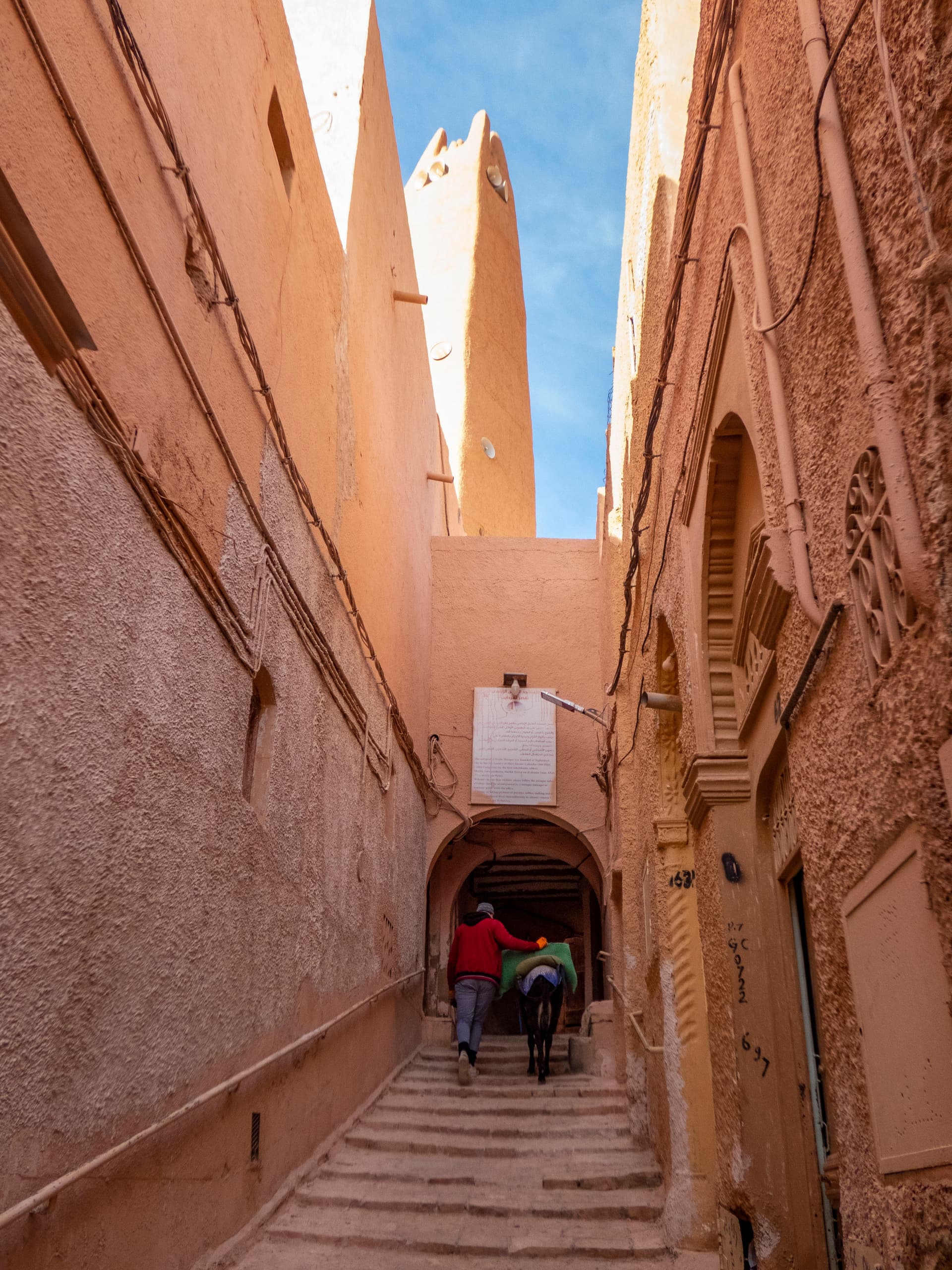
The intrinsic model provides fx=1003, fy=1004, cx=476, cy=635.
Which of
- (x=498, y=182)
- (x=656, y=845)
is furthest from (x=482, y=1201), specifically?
(x=498, y=182)

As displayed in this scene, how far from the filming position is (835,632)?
2238 mm

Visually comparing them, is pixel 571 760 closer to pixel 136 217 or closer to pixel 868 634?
pixel 136 217

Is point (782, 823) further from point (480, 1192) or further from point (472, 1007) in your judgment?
point (472, 1007)

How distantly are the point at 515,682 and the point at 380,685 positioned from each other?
3.88m

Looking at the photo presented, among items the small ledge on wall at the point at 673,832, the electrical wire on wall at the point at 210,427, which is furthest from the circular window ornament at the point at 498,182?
the small ledge on wall at the point at 673,832

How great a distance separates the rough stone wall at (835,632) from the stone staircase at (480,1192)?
44.4 inches

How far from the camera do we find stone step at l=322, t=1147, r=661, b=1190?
5.22 m

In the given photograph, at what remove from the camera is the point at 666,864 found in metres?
5.40

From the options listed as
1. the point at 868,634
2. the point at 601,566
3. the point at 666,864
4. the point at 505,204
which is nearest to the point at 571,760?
the point at 601,566

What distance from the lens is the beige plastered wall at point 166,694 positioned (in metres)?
2.46

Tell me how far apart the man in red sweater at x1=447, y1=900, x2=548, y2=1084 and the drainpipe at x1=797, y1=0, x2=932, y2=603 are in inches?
273

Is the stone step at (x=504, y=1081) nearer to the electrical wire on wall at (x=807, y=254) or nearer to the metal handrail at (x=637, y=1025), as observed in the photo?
the metal handrail at (x=637, y=1025)

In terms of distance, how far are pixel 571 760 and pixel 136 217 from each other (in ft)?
29.5

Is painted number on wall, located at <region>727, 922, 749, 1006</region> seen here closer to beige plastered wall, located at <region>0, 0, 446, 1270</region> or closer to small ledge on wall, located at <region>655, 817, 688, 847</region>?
small ledge on wall, located at <region>655, 817, 688, 847</region>
